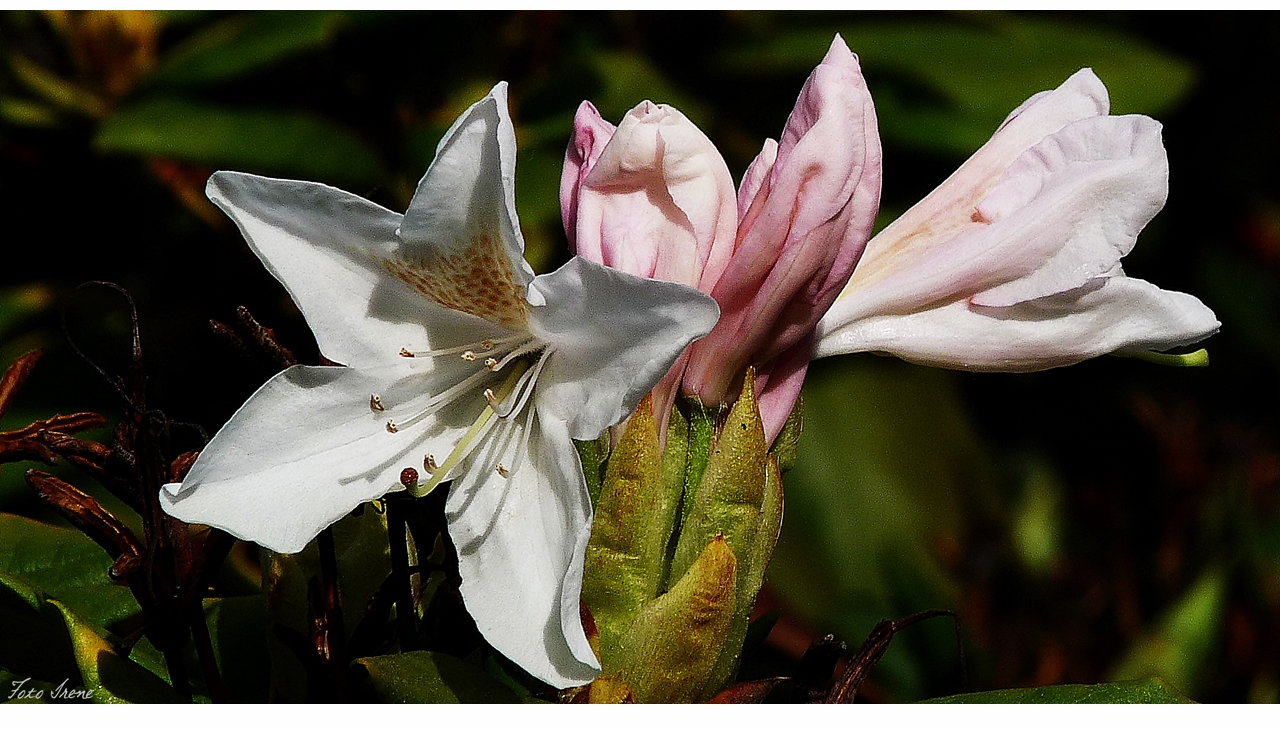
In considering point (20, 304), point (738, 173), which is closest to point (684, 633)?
point (20, 304)

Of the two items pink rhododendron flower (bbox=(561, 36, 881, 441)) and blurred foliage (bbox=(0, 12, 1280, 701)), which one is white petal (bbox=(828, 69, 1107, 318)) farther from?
blurred foliage (bbox=(0, 12, 1280, 701))

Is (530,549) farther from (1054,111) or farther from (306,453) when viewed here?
(1054,111)

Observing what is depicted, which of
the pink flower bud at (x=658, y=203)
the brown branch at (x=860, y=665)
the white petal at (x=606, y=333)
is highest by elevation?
the pink flower bud at (x=658, y=203)

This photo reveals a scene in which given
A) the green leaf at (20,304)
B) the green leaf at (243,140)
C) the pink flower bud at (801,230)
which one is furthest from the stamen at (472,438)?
the green leaf at (20,304)

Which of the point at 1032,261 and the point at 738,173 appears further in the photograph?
the point at 738,173

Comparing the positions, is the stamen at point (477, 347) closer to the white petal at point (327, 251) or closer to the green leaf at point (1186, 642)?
the white petal at point (327, 251)
